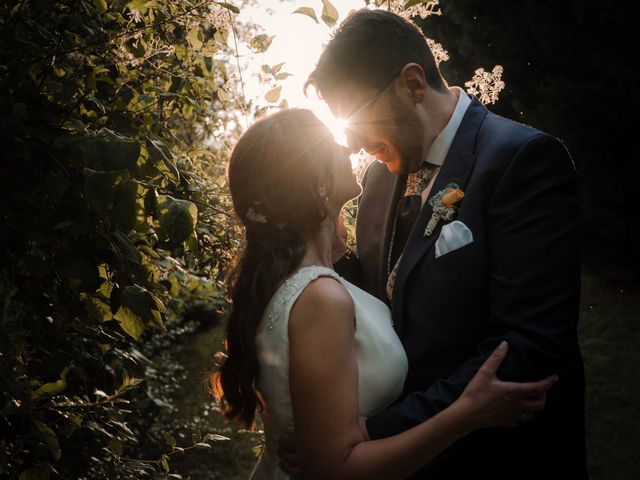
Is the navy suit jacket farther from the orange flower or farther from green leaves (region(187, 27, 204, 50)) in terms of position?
green leaves (region(187, 27, 204, 50))

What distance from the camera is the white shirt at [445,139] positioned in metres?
2.45

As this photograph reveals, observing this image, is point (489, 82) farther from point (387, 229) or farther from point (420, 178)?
point (387, 229)

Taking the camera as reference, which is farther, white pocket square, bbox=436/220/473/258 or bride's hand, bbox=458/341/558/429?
white pocket square, bbox=436/220/473/258

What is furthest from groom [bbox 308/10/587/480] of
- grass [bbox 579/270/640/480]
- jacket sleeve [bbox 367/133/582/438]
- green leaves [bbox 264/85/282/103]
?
grass [bbox 579/270/640/480]

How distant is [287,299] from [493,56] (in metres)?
8.71

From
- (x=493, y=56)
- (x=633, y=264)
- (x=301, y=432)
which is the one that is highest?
(x=301, y=432)

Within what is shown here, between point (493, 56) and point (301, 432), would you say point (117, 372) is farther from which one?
point (493, 56)

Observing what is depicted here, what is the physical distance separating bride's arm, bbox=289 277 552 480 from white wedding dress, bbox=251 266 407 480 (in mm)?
163

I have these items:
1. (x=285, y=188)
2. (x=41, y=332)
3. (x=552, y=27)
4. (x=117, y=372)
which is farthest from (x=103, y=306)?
(x=552, y=27)

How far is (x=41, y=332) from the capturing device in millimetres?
2248

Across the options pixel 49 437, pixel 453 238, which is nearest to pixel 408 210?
pixel 453 238

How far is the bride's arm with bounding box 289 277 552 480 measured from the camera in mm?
1844

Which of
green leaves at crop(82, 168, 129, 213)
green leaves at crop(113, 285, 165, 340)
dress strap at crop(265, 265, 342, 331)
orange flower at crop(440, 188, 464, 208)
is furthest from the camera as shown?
orange flower at crop(440, 188, 464, 208)

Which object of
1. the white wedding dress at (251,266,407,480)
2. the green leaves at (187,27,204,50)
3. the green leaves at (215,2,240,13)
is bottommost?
the white wedding dress at (251,266,407,480)
